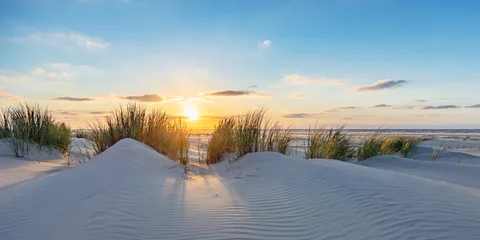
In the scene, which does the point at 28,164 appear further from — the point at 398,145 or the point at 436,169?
the point at 398,145

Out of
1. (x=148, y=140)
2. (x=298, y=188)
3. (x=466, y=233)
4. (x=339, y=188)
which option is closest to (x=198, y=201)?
(x=298, y=188)

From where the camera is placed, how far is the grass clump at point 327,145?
26.8ft

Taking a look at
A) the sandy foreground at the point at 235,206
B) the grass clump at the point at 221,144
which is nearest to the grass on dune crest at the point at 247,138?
the grass clump at the point at 221,144

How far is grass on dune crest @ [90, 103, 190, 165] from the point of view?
7.61 metres

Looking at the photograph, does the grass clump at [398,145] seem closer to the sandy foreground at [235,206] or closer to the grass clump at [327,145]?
the grass clump at [327,145]

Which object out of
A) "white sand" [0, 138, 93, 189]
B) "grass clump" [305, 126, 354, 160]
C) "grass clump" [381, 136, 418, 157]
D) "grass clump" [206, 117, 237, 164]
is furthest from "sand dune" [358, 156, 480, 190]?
"white sand" [0, 138, 93, 189]

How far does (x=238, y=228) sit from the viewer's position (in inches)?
112

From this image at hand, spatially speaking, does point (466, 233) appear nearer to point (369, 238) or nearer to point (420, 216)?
point (420, 216)

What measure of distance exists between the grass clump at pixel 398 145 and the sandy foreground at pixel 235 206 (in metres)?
6.59

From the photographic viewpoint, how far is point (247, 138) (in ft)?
25.3

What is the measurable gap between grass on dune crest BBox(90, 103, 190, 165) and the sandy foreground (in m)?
2.43

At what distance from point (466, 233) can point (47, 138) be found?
9.97 meters

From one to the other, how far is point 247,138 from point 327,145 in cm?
237

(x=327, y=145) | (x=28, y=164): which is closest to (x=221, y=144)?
(x=327, y=145)
